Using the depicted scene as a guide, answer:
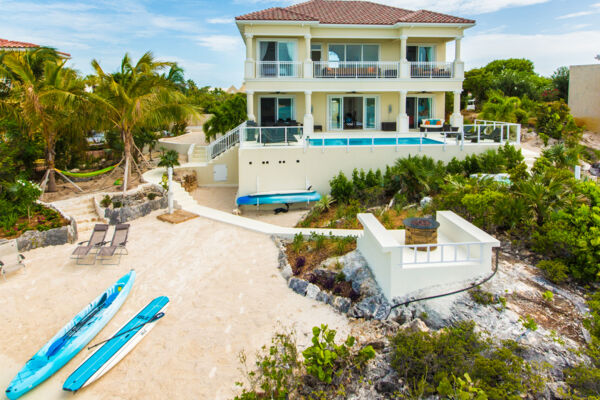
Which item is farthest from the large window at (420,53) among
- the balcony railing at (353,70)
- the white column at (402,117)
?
the white column at (402,117)

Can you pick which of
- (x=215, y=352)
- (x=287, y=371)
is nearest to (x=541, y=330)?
(x=287, y=371)

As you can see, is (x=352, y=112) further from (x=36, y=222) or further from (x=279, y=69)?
(x=36, y=222)

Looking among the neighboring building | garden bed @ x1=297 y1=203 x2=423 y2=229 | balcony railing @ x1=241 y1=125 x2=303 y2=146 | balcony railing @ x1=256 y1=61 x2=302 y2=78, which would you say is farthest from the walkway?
the neighboring building

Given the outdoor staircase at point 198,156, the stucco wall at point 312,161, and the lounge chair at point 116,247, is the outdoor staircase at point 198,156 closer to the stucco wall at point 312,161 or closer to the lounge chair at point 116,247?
the stucco wall at point 312,161

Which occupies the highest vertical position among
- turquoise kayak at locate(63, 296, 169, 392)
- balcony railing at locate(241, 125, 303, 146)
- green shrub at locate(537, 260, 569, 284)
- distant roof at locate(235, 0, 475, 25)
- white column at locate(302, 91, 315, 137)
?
distant roof at locate(235, 0, 475, 25)

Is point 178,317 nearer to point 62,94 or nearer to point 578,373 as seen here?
point 578,373

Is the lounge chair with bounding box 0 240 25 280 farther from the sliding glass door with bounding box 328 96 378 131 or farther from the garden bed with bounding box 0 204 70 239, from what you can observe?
the sliding glass door with bounding box 328 96 378 131
